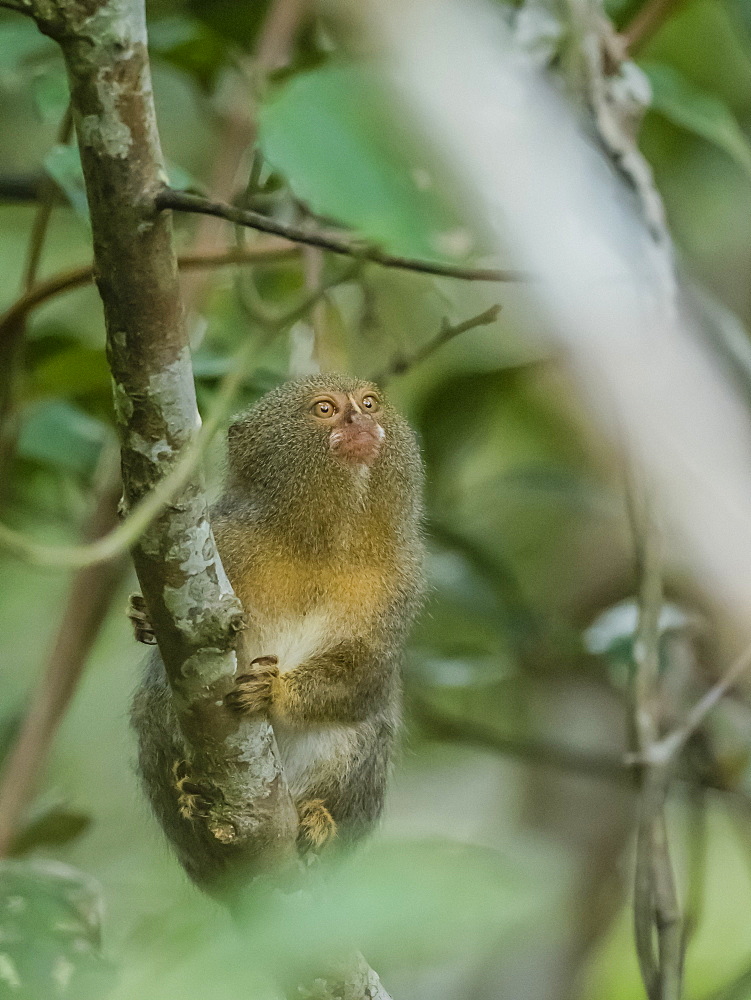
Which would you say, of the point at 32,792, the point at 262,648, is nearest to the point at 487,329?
the point at 262,648

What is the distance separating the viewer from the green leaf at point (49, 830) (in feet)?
10.9

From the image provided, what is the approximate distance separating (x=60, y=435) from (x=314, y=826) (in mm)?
1476

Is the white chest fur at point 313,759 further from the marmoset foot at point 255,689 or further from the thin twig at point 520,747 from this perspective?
the thin twig at point 520,747

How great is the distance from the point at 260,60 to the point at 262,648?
1763 mm

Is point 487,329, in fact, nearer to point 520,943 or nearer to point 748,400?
point 748,400

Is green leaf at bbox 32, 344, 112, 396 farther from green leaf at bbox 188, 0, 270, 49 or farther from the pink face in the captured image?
green leaf at bbox 188, 0, 270, 49

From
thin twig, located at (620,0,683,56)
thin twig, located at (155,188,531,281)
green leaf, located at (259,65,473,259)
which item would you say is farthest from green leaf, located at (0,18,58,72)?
thin twig, located at (620,0,683,56)

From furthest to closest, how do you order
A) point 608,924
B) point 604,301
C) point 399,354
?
point 608,924 → point 399,354 → point 604,301

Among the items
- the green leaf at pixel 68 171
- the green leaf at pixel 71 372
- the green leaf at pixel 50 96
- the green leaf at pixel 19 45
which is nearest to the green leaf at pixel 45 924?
the green leaf at pixel 71 372

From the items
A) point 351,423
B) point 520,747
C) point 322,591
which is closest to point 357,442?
point 351,423

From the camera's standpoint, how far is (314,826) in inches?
99.3

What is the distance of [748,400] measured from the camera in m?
2.53

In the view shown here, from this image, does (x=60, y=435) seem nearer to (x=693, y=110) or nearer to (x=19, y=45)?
(x=19, y=45)

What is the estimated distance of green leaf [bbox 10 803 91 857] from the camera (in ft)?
10.9
